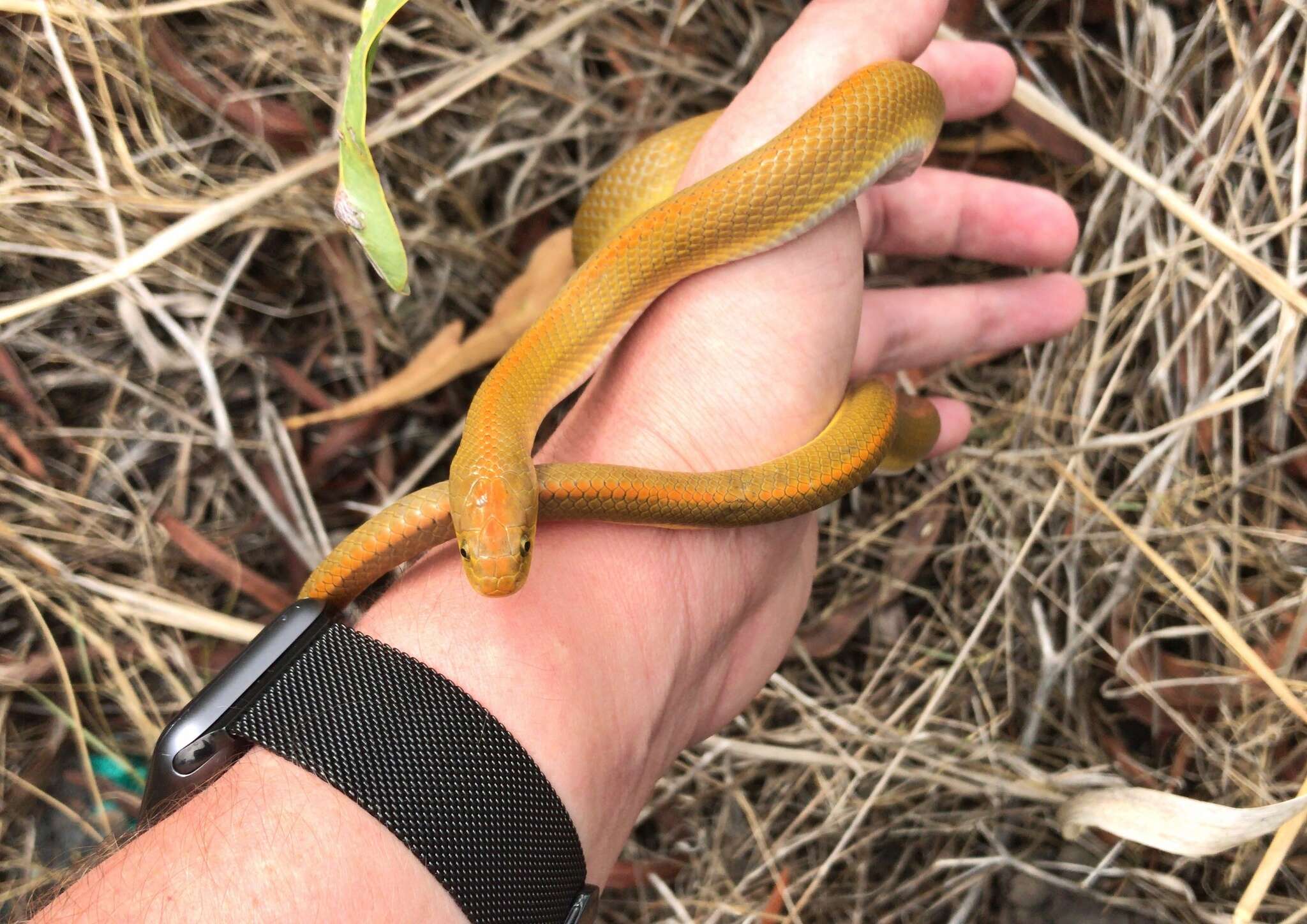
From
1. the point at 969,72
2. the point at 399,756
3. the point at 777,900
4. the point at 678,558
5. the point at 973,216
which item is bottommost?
the point at 777,900

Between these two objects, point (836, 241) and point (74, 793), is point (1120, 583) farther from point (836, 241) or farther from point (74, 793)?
point (74, 793)

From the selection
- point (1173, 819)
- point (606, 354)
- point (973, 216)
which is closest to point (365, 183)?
point (606, 354)

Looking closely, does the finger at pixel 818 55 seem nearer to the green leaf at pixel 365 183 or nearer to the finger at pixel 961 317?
the finger at pixel 961 317

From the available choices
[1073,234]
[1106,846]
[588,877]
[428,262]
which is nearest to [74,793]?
[588,877]

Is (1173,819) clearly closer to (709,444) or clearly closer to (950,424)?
(950,424)

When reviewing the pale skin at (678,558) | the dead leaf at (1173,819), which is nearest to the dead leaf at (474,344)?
the pale skin at (678,558)

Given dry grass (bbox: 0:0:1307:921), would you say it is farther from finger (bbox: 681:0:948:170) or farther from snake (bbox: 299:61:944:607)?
snake (bbox: 299:61:944:607)

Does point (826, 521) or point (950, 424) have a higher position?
point (950, 424)

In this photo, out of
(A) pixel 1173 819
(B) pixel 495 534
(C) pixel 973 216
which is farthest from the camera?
(C) pixel 973 216
